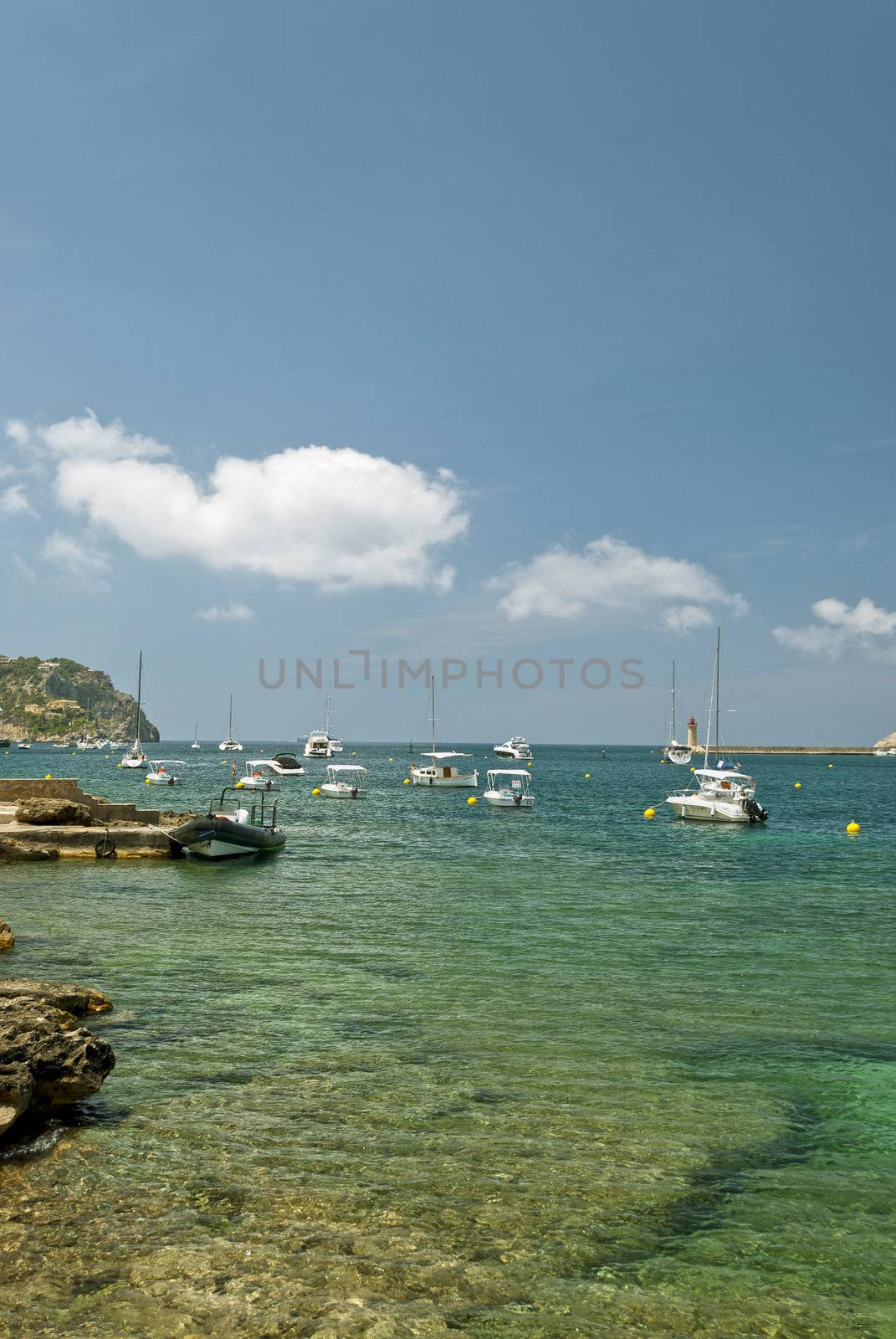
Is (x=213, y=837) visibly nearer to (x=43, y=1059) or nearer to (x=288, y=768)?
(x=43, y=1059)

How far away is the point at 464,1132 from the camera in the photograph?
8273mm

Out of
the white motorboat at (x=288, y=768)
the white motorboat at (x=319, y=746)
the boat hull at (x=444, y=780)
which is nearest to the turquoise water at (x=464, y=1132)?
the boat hull at (x=444, y=780)

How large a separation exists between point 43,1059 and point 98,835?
2362 centimetres

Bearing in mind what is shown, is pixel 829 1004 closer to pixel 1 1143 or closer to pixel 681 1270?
pixel 681 1270

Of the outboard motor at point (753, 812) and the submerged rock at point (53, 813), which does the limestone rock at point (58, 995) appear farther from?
the outboard motor at point (753, 812)

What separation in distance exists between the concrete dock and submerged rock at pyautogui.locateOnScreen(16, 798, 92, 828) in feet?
0.50

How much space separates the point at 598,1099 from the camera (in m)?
9.25

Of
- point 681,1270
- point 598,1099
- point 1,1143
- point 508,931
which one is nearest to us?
point 681,1270

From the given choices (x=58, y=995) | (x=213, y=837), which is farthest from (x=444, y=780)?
(x=58, y=995)

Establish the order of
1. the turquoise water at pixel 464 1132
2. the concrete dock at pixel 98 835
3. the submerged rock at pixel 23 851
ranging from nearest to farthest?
the turquoise water at pixel 464 1132 → the submerged rock at pixel 23 851 → the concrete dock at pixel 98 835

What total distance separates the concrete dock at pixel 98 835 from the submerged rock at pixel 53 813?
0.50 ft

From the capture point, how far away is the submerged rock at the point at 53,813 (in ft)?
102

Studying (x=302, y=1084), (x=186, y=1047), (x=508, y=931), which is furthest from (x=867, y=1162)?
(x=508, y=931)

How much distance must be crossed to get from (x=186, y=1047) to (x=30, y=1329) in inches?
218
